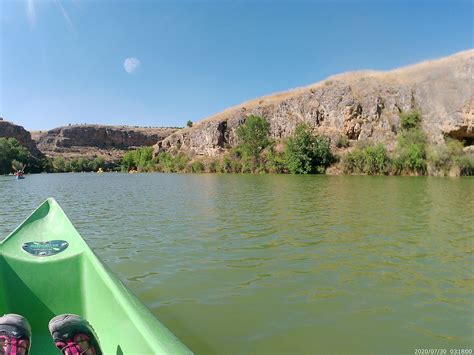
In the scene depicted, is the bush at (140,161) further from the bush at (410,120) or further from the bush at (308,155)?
the bush at (410,120)

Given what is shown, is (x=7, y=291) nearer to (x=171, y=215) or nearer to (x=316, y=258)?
(x=316, y=258)

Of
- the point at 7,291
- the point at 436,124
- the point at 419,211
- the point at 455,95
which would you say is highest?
the point at 455,95

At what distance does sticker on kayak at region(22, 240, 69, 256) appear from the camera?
166 inches

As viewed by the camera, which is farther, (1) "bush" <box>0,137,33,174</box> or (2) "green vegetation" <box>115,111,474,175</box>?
(1) "bush" <box>0,137,33,174</box>

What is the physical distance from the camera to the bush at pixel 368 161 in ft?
134

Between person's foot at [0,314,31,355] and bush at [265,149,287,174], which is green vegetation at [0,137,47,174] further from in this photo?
person's foot at [0,314,31,355]

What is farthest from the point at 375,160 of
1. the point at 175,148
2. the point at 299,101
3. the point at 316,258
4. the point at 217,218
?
the point at 175,148

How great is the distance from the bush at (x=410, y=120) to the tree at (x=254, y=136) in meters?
20.3

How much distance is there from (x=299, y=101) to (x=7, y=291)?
63305 mm

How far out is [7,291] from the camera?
3787 mm

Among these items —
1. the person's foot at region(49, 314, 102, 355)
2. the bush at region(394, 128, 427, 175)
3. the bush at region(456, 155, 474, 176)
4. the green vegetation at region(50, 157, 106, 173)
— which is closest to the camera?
the person's foot at region(49, 314, 102, 355)

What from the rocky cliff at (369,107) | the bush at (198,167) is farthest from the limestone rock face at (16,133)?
the bush at (198,167)

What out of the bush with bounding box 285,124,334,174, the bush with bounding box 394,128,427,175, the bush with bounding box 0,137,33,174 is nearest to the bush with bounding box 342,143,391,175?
the bush with bounding box 394,128,427,175

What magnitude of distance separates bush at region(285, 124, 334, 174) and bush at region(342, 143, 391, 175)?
3.35 m
